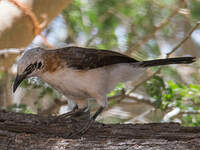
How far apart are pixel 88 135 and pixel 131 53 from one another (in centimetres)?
295

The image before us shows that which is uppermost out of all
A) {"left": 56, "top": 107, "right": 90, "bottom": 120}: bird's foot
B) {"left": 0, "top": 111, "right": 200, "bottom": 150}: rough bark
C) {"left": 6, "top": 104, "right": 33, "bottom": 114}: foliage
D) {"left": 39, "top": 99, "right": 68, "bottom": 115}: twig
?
{"left": 39, "top": 99, "right": 68, "bottom": 115}: twig

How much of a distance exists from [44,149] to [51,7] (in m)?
2.59

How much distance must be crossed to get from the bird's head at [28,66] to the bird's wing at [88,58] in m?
0.28

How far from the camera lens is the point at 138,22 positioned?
7.94 m

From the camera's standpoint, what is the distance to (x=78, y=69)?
155 inches

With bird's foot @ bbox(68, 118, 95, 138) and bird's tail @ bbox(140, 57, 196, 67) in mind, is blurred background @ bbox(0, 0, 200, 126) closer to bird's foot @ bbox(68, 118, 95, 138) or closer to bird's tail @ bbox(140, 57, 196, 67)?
bird's tail @ bbox(140, 57, 196, 67)

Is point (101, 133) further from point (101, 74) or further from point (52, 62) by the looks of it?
point (52, 62)

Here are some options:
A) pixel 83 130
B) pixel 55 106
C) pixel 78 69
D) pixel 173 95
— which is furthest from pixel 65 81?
pixel 55 106

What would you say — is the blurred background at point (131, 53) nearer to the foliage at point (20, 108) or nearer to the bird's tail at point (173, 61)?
the foliage at point (20, 108)

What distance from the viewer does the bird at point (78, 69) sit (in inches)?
152

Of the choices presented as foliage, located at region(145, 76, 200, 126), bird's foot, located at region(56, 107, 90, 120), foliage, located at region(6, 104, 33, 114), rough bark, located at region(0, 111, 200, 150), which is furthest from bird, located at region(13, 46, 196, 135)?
foliage, located at region(6, 104, 33, 114)

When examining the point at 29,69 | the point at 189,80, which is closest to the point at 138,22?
the point at 189,80

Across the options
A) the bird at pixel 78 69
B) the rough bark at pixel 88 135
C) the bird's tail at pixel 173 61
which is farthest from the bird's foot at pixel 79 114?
the bird's tail at pixel 173 61

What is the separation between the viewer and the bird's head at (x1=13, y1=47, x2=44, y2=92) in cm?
375
